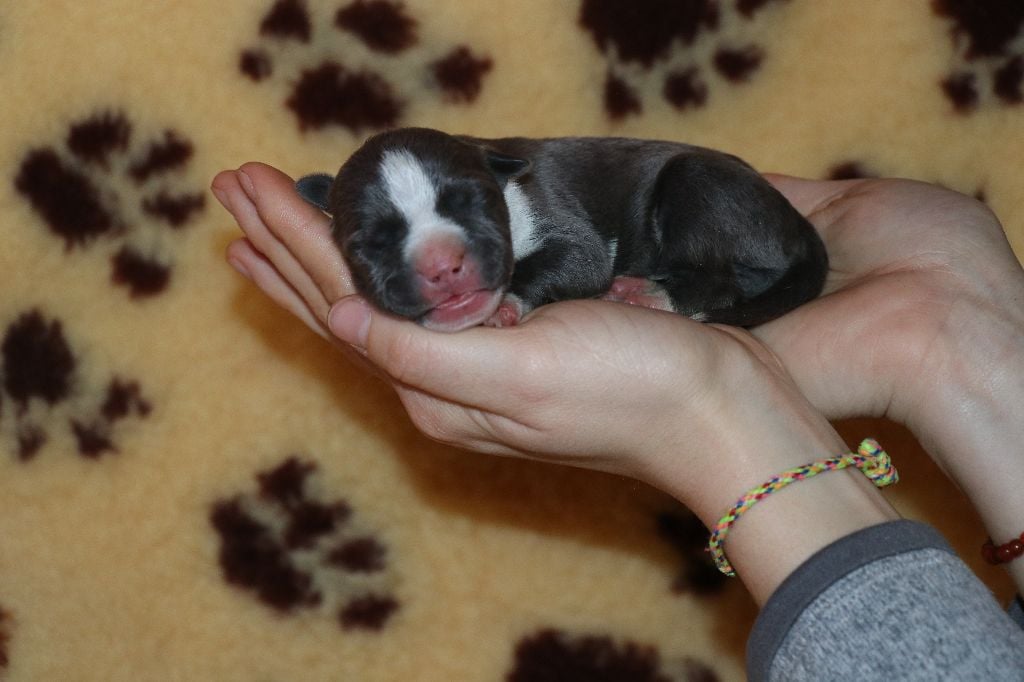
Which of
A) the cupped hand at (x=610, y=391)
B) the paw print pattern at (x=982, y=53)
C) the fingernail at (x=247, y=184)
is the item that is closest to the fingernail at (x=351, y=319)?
the cupped hand at (x=610, y=391)

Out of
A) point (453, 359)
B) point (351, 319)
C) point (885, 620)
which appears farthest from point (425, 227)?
point (885, 620)

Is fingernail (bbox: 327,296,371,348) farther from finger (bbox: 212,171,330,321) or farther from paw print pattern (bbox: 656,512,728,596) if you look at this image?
paw print pattern (bbox: 656,512,728,596)

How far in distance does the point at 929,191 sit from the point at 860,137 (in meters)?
0.69

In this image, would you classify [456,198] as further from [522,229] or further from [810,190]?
[810,190]

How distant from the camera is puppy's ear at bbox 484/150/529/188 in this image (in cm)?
258

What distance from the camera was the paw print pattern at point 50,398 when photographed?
3.33 m

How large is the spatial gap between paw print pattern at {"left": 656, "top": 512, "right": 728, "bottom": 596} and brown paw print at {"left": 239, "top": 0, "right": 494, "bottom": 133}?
154cm

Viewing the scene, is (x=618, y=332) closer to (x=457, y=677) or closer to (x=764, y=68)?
(x=457, y=677)

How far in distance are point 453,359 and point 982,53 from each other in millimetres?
2291

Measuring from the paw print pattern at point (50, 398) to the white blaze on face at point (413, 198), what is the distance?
54.7 inches

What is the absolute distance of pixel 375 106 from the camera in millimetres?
3471

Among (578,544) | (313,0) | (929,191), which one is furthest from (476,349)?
(313,0)

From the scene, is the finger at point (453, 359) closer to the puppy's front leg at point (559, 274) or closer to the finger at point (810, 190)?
the puppy's front leg at point (559, 274)

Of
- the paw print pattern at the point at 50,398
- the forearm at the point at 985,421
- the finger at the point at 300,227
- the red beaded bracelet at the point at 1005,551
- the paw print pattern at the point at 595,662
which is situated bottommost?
the paw print pattern at the point at 595,662
